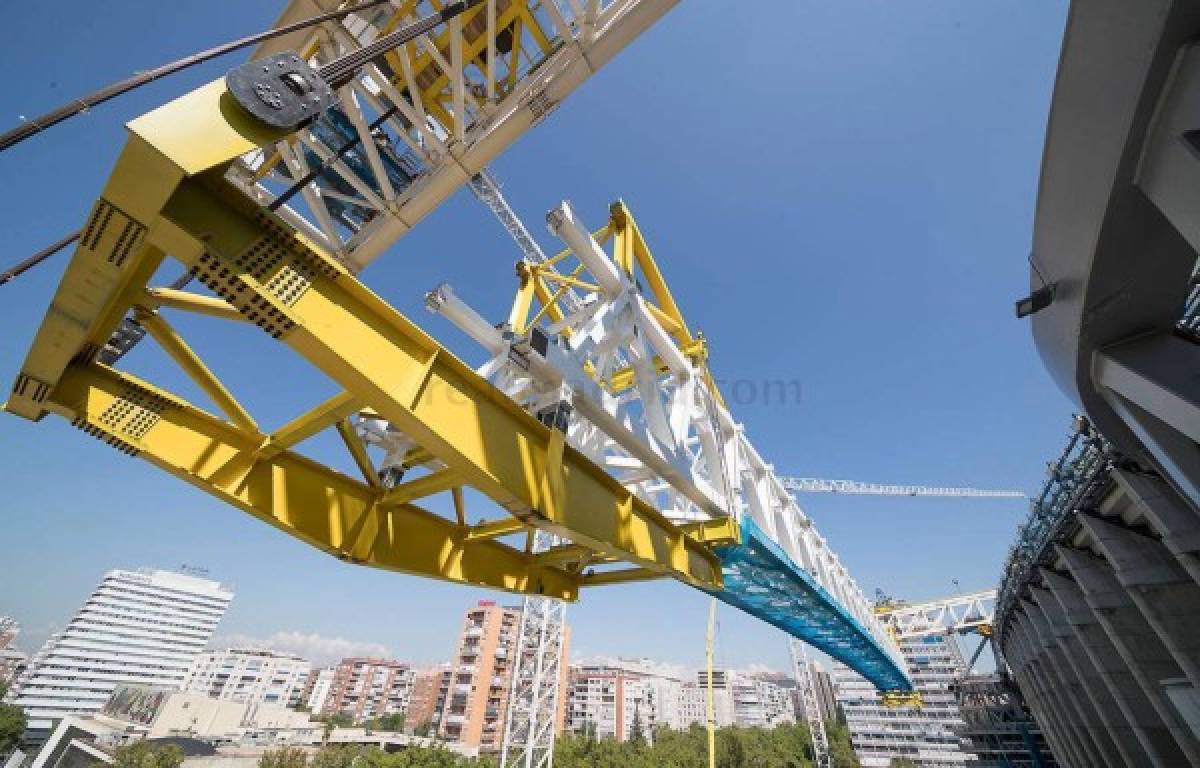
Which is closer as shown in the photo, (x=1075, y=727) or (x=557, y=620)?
(x=1075, y=727)

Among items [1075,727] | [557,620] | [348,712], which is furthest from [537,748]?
[348,712]

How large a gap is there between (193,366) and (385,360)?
1.87 metres

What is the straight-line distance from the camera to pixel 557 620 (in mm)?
24422

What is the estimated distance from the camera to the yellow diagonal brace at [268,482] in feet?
11.1

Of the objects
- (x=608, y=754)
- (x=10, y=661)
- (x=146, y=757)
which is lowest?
(x=146, y=757)

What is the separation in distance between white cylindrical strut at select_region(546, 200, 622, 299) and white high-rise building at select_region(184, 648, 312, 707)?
138 m

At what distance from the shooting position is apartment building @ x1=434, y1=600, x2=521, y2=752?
56.0 m

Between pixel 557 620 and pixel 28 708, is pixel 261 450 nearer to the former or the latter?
pixel 557 620

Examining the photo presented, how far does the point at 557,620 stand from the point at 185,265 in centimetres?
2551

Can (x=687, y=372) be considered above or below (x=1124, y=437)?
above

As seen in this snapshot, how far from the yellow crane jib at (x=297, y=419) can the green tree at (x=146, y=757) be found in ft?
173

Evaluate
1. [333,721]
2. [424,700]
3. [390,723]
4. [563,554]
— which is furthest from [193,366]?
[390,723]

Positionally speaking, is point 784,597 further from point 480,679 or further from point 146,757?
point 480,679

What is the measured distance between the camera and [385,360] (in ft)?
9.80
